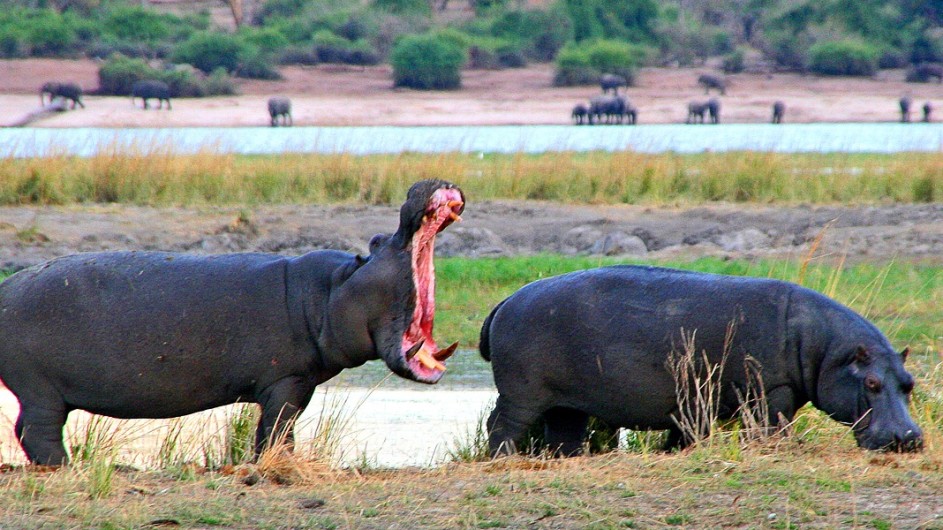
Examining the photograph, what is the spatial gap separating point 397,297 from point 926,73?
3485 centimetres

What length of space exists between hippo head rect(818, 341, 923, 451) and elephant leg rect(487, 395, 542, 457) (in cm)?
117

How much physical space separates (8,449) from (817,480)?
353cm

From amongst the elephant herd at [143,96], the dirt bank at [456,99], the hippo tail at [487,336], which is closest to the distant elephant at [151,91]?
the elephant herd at [143,96]

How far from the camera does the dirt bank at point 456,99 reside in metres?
31.8

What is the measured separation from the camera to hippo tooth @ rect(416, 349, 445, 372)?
494 centimetres

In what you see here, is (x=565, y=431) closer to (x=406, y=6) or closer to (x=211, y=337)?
(x=211, y=337)

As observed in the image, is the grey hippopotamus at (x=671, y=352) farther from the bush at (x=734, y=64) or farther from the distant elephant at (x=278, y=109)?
the bush at (x=734, y=64)

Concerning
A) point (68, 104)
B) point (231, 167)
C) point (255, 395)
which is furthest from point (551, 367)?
point (68, 104)

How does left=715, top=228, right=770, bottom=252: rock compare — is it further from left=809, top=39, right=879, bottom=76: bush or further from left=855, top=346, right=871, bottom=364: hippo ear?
left=809, top=39, right=879, bottom=76: bush

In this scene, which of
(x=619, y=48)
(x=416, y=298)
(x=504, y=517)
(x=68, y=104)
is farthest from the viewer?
(x=619, y=48)

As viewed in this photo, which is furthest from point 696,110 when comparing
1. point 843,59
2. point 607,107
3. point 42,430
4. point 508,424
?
point 42,430

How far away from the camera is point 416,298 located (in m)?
4.88

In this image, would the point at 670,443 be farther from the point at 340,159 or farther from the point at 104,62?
the point at 104,62

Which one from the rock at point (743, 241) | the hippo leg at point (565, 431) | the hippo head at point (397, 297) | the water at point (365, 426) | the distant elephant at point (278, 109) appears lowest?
the distant elephant at point (278, 109)
